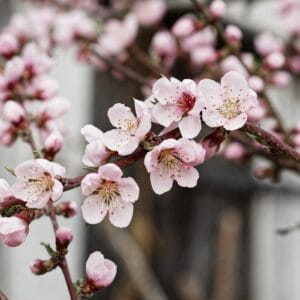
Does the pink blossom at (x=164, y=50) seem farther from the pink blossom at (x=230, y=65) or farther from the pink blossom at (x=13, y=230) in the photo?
the pink blossom at (x=13, y=230)

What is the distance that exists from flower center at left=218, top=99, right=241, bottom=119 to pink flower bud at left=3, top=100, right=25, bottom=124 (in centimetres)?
44

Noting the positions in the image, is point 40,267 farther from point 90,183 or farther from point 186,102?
point 186,102

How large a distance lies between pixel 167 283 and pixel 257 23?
138 cm

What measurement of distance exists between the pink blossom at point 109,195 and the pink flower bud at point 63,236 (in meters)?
0.05

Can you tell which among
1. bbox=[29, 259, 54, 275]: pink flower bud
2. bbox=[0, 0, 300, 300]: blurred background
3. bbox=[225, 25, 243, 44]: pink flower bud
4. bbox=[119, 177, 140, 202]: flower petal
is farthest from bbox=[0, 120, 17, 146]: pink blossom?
bbox=[0, 0, 300, 300]: blurred background

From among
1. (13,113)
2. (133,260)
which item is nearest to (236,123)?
(13,113)

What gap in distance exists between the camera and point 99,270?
900 millimetres

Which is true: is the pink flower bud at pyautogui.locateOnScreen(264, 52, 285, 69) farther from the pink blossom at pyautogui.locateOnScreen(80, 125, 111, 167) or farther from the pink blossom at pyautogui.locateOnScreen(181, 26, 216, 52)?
the pink blossom at pyautogui.locateOnScreen(80, 125, 111, 167)

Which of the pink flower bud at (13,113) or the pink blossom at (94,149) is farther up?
the pink flower bud at (13,113)

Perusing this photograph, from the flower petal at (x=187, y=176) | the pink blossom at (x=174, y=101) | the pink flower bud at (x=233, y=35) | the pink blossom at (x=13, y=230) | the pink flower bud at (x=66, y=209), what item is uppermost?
the pink flower bud at (x=233, y=35)

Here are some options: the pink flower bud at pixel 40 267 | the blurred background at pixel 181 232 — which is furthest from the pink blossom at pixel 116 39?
the blurred background at pixel 181 232

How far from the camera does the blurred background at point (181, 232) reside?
9.84 feet

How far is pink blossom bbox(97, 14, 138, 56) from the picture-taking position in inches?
70.3

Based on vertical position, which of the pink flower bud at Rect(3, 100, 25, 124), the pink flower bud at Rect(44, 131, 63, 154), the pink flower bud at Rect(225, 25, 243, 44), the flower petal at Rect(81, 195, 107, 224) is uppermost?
the pink flower bud at Rect(225, 25, 243, 44)
